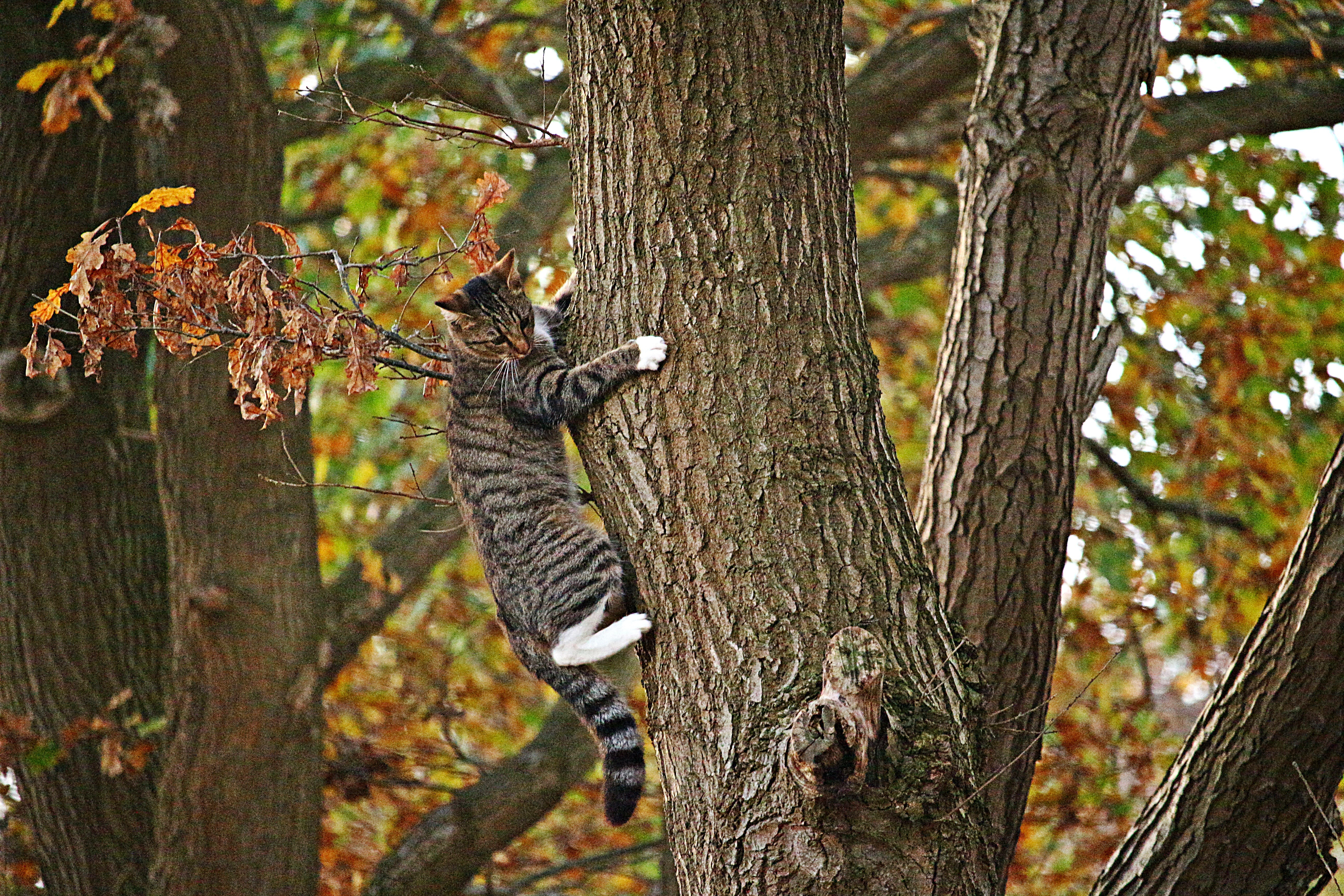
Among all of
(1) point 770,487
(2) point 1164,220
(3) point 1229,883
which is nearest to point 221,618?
(1) point 770,487

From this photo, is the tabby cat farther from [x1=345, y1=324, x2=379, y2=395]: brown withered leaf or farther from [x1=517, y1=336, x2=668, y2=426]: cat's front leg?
[x1=345, y1=324, x2=379, y2=395]: brown withered leaf

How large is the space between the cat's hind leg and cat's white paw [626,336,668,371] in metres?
0.59

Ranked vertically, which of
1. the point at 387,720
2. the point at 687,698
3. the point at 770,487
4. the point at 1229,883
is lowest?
the point at 387,720

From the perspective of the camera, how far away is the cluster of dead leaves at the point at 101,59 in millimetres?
3494

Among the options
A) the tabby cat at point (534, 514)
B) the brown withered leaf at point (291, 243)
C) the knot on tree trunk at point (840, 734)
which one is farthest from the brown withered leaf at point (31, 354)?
the knot on tree trunk at point (840, 734)

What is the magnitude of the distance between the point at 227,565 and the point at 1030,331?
2.61m

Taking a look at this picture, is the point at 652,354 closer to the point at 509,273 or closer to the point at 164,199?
the point at 164,199

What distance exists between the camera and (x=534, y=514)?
10.8 feet

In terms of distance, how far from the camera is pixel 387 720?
6.68 meters

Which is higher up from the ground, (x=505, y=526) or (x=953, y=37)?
(x=953, y=37)

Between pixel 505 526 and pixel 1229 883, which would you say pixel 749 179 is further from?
pixel 1229 883

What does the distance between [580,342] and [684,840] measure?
1.00m

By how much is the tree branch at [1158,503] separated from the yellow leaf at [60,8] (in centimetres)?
416

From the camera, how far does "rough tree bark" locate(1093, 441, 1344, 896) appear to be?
8.27 feet
